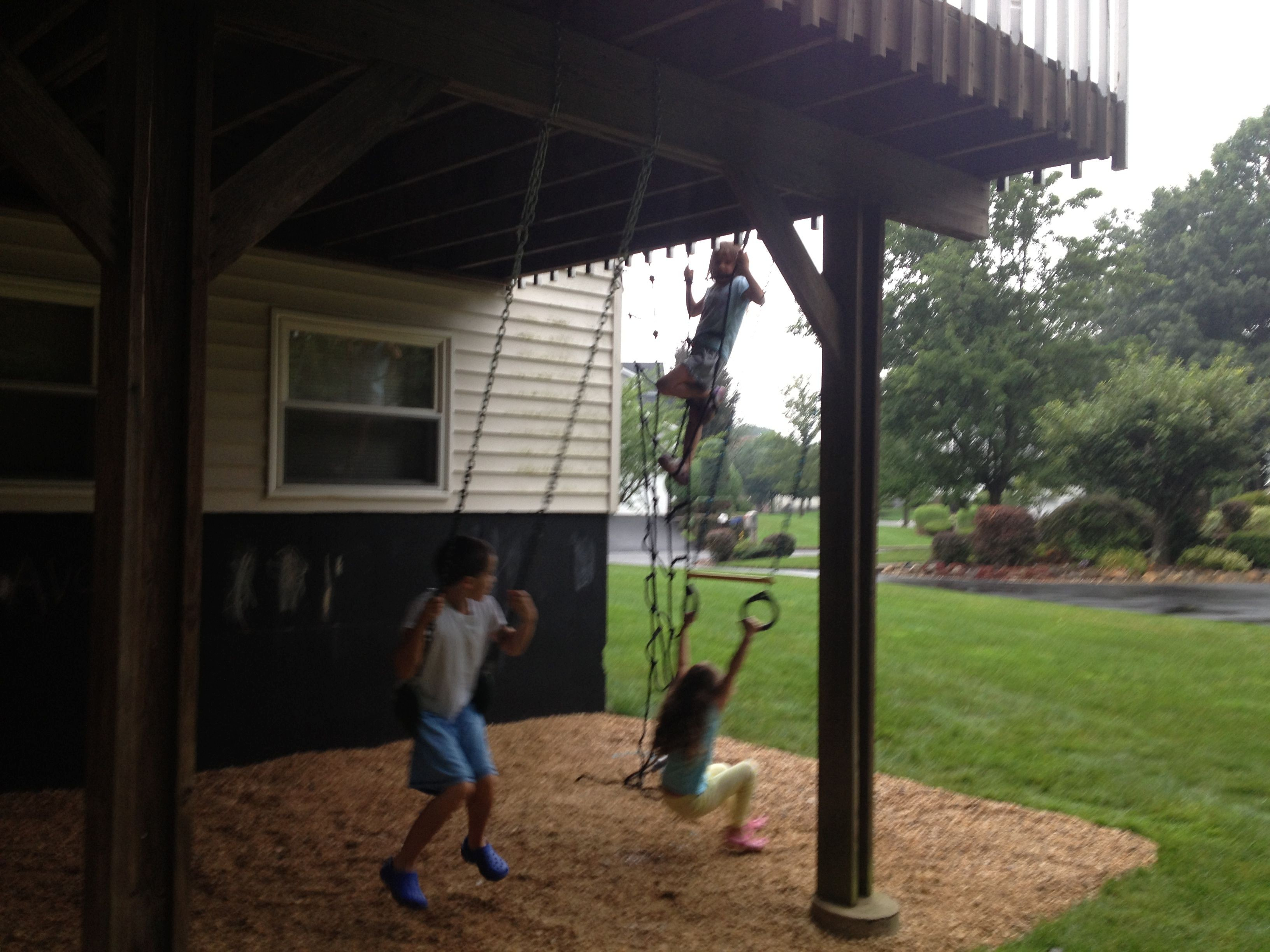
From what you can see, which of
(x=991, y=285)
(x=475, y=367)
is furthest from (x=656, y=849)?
(x=991, y=285)

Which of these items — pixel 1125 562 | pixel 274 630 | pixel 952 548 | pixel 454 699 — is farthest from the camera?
pixel 952 548

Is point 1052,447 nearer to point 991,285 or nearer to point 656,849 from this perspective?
point 991,285

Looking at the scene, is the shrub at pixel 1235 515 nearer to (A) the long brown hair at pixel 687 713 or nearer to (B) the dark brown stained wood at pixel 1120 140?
(B) the dark brown stained wood at pixel 1120 140

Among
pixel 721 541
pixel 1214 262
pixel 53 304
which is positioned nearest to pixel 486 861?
pixel 53 304

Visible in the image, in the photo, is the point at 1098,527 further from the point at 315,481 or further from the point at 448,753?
the point at 448,753

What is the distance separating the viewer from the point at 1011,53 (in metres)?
4.11

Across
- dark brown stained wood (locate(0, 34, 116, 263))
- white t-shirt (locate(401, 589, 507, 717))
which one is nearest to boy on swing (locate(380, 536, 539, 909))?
white t-shirt (locate(401, 589, 507, 717))

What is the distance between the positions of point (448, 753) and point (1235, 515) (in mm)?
20822

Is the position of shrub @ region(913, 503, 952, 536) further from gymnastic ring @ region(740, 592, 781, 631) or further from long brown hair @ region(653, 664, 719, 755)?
gymnastic ring @ region(740, 592, 781, 631)

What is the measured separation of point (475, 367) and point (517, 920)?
13.9ft

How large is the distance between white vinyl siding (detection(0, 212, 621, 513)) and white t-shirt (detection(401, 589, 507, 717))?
2.42m

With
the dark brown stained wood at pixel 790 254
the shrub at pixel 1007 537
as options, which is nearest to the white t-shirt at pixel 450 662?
the dark brown stained wood at pixel 790 254

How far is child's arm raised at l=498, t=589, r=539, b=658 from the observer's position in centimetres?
417

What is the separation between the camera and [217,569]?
6355 mm
